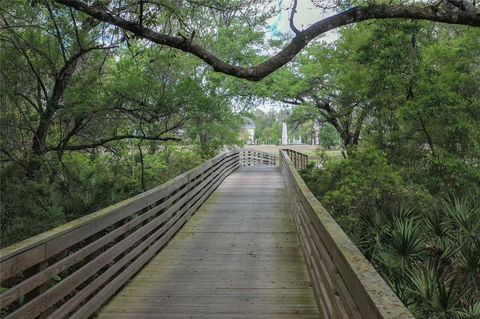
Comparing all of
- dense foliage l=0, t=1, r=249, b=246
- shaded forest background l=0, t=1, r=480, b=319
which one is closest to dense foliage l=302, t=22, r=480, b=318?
shaded forest background l=0, t=1, r=480, b=319

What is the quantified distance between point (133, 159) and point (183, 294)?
9.71m

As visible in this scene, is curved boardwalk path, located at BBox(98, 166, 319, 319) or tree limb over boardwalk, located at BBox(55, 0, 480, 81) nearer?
curved boardwalk path, located at BBox(98, 166, 319, 319)

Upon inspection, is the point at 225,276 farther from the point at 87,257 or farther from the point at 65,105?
the point at 65,105

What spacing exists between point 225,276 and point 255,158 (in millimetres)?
29855

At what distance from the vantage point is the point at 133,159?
552 inches

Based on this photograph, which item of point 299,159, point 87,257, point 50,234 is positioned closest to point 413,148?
point 87,257

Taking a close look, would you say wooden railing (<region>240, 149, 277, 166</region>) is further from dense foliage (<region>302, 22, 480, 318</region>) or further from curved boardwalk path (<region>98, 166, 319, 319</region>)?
curved boardwalk path (<region>98, 166, 319, 319</region>)

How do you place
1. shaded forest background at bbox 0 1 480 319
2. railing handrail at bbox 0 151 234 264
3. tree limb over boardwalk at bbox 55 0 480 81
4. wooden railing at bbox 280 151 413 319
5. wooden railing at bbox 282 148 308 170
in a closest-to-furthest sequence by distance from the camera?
wooden railing at bbox 280 151 413 319
railing handrail at bbox 0 151 234 264
tree limb over boardwalk at bbox 55 0 480 81
shaded forest background at bbox 0 1 480 319
wooden railing at bbox 282 148 308 170

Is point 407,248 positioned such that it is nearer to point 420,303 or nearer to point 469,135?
point 420,303

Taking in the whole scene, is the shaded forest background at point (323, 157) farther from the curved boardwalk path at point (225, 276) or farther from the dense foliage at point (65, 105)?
the curved boardwalk path at point (225, 276)

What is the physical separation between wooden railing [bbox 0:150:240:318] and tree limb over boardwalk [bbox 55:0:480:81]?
81.7 inches

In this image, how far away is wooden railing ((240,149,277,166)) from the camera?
32281mm

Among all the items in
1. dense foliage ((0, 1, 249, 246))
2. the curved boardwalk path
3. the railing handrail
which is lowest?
the curved boardwalk path

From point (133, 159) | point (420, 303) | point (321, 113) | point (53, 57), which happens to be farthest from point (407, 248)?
point (321, 113)
